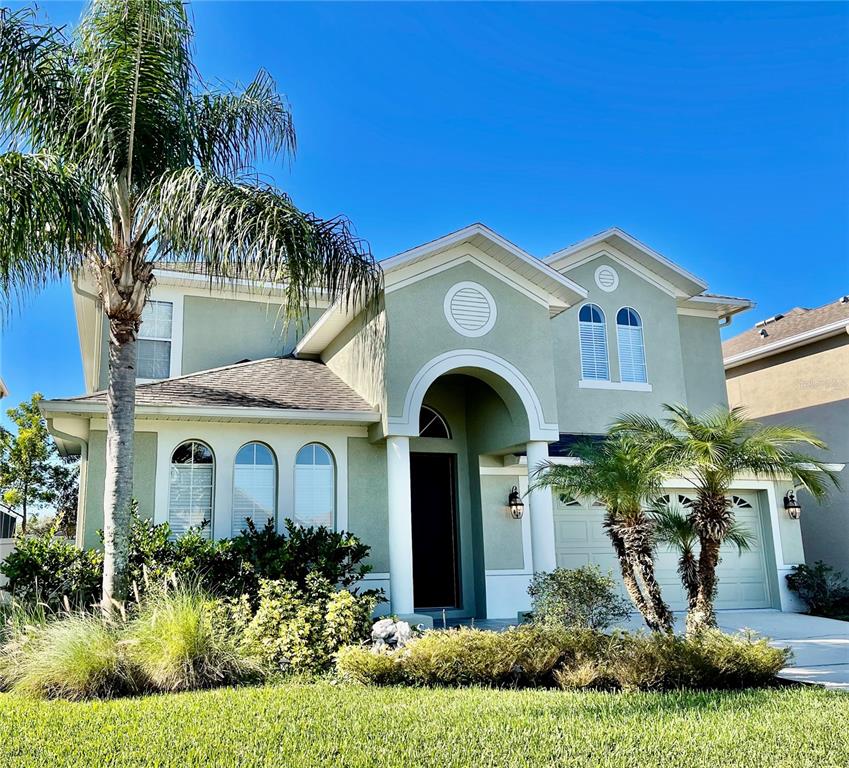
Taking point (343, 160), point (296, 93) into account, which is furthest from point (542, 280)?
point (343, 160)

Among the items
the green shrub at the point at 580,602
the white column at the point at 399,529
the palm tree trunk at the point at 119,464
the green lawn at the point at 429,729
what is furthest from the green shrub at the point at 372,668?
the palm tree trunk at the point at 119,464

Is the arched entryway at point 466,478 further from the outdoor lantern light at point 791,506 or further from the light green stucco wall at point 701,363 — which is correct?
the outdoor lantern light at point 791,506

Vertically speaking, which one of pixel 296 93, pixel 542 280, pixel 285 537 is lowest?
pixel 285 537

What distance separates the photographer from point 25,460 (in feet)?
81.3

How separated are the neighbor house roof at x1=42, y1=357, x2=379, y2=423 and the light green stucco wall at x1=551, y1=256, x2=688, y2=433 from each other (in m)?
5.64

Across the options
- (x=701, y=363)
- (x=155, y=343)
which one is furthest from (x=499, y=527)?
(x=155, y=343)

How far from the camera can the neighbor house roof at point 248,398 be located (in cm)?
1202

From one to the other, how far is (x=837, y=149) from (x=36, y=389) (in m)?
25.4

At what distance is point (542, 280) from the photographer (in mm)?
14094

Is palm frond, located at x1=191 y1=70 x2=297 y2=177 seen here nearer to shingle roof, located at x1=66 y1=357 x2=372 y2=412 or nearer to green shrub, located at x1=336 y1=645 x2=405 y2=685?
shingle roof, located at x1=66 y1=357 x2=372 y2=412

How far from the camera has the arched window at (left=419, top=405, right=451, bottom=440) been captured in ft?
51.5

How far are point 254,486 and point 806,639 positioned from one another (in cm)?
998

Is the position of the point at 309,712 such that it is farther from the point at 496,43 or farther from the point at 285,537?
the point at 496,43

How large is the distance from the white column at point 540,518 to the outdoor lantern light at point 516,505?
1.33 m
